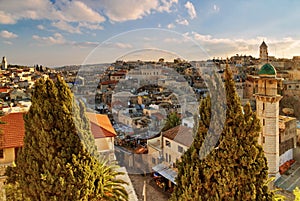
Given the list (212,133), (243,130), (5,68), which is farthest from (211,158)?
(5,68)

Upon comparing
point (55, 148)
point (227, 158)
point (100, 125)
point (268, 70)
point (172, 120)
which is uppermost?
point (268, 70)

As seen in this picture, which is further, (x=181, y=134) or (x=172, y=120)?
(x=181, y=134)

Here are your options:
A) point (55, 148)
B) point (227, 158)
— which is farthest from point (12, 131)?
point (227, 158)

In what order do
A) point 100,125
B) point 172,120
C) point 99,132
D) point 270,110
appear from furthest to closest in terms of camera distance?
1. point 270,110
2. point 99,132
3. point 100,125
4. point 172,120

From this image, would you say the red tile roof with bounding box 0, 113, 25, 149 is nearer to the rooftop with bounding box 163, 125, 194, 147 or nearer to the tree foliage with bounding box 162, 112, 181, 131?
the rooftop with bounding box 163, 125, 194, 147

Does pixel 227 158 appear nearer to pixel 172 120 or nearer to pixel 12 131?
pixel 172 120

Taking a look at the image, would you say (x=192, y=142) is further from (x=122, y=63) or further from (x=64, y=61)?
(x=64, y=61)
